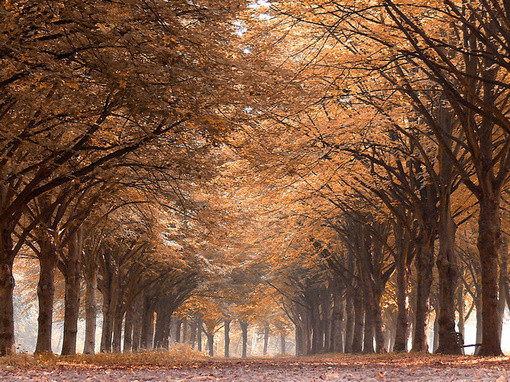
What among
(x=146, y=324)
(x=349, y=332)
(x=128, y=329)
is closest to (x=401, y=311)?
(x=349, y=332)

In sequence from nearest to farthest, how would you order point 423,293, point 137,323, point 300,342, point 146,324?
point 423,293 → point 137,323 → point 146,324 → point 300,342

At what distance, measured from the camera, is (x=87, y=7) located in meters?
8.13

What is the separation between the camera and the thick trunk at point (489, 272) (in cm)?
1341

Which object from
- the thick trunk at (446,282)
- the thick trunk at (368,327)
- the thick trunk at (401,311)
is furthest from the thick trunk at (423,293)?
the thick trunk at (368,327)

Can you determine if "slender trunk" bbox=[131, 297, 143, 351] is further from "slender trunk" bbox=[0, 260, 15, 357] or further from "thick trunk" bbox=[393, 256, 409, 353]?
"slender trunk" bbox=[0, 260, 15, 357]

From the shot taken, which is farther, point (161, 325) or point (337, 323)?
point (161, 325)

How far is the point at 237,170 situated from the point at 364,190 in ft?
21.3

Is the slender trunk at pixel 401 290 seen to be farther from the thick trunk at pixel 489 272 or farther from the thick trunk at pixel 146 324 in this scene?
the thick trunk at pixel 146 324

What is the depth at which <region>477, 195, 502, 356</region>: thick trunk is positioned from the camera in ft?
44.0

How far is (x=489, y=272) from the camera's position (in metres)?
13.7

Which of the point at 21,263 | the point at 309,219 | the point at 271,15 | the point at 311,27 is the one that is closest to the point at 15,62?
the point at 271,15

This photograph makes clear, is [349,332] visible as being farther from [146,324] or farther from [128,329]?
[146,324]

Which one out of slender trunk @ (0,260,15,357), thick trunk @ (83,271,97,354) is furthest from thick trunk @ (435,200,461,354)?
thick trunk @ (83,271,97,354)

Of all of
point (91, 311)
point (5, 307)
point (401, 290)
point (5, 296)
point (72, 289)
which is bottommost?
point (91, 311)
